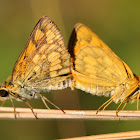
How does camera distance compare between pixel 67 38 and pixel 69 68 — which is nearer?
pixel 69 68

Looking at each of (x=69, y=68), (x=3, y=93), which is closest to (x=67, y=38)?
(x=69, y=68)

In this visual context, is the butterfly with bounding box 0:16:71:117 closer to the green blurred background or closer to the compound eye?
the compound eye

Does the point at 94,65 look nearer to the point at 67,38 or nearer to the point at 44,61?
the point at 44,61

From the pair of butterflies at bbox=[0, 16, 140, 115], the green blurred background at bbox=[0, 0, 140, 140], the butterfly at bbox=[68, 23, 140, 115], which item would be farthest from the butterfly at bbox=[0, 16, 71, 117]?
the green blurred background at bbox=[0, 0, 140, 140]

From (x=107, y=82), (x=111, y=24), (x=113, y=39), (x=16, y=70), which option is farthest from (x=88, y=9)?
(x=16, y=70)

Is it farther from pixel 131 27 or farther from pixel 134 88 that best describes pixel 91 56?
pixel 131 27

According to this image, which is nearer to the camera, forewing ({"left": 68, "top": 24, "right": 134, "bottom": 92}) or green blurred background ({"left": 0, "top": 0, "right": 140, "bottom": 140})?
forewing ({"left": 68, "top": 24, "right": 134, "bottom": 92})

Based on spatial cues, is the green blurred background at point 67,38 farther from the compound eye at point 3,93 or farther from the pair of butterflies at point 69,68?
the compound eye at point 3,93
